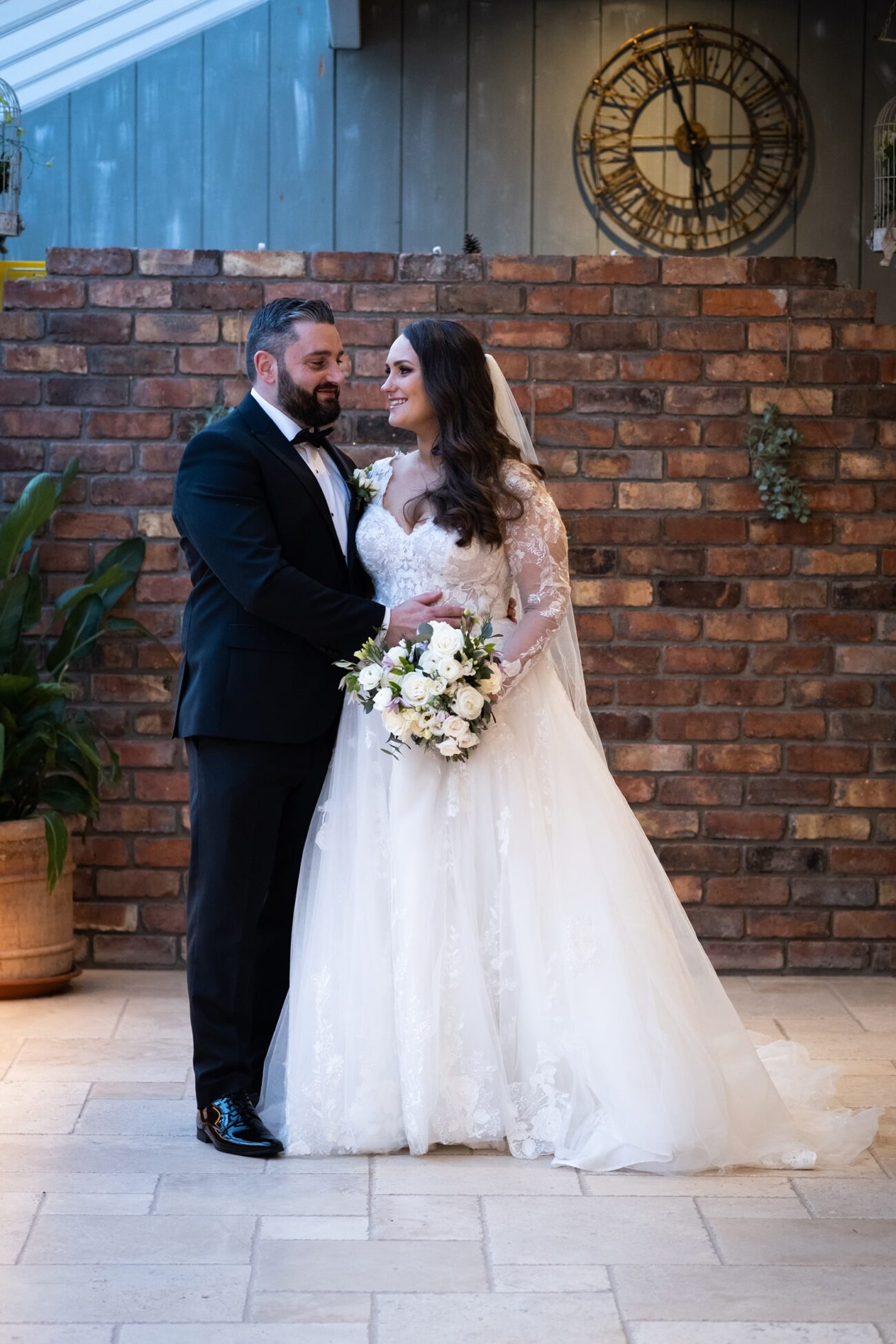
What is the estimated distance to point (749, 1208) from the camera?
252 cm

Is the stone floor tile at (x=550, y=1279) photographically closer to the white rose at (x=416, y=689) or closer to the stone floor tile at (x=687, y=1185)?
the stone floor tile at (x=687, y=1185)

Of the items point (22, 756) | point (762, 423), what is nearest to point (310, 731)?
point (22, 756)

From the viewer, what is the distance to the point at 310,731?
288cm

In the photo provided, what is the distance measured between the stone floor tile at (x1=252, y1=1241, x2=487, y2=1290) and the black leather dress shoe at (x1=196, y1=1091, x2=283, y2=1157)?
0.42 meters

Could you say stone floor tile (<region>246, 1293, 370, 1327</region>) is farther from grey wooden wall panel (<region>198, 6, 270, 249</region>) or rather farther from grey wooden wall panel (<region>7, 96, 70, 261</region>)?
grey wooden wall panel (<region>7, 96, 70, 261</region>)

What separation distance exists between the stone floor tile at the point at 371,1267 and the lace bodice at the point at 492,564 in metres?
1.09

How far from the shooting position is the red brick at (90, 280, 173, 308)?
160 inches

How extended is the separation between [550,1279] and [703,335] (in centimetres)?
265

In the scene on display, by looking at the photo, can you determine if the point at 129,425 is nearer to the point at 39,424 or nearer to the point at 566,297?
the point at 39,424

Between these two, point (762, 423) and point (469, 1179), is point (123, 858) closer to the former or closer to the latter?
point (469, 1179)

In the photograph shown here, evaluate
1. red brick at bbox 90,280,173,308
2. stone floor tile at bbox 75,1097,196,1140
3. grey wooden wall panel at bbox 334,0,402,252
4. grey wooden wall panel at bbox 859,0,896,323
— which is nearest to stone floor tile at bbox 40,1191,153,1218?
stone floor tile at bbox 75,1097,196,1140

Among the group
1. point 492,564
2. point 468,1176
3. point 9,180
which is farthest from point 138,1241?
point 9,180

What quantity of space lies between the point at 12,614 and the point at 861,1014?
7.78ft

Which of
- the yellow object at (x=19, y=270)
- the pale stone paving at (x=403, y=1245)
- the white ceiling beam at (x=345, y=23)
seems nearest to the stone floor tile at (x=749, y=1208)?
the pale stone paving at (x=403, y=1245)
